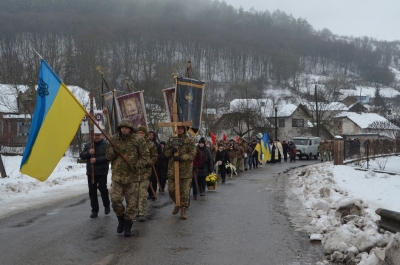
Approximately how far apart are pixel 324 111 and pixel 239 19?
284 ft

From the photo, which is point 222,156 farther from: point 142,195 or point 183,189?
point 142,195

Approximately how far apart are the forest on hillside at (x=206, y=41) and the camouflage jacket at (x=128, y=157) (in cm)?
4739

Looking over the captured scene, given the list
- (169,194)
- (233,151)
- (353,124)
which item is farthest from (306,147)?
(353,124)

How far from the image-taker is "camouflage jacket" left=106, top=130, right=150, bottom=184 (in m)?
7.60

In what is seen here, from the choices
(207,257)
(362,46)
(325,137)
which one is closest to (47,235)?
(207,257)

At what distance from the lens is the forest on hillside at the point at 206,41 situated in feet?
267

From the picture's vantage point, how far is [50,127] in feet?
26.3

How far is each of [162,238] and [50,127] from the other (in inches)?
104

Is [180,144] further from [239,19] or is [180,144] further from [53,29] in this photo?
[239,19]

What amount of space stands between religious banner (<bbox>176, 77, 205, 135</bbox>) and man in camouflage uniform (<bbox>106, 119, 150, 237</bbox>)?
6.35 m

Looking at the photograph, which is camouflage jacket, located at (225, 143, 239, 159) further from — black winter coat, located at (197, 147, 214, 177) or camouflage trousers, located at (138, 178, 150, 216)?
camouflage trousers, located at (138, 178, 150, 216)

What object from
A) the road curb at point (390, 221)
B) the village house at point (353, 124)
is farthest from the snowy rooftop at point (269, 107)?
the road curb at point (390, 221)

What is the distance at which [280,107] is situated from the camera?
77625 millimetres

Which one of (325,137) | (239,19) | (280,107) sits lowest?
(325,137)
